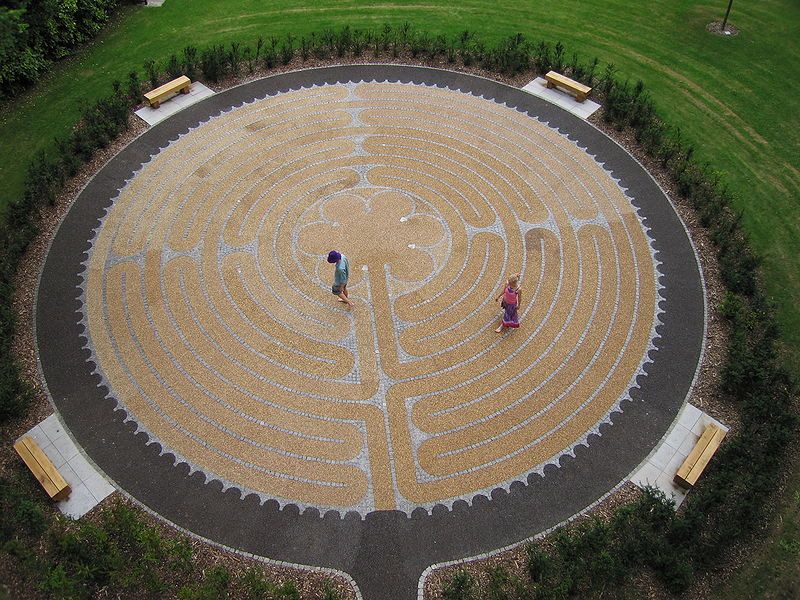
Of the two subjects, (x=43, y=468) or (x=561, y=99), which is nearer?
(x=43, y=468)

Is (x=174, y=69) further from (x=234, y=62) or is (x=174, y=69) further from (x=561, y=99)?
(x=561, y=99)

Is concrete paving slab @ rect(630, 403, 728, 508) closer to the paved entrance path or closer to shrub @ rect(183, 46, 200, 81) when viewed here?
the paved entrance path

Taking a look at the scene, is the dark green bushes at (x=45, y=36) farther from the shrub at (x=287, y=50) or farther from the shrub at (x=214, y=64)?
the shrub at (x=287, y=50)

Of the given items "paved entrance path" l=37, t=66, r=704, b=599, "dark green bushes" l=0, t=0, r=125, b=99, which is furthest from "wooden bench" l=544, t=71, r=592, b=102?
"dark green bushes" l=0, t=0, r=125, b=99

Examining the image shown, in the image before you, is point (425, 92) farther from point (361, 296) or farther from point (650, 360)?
point (650, 360)

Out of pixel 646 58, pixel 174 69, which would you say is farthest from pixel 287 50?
pixel 646 58

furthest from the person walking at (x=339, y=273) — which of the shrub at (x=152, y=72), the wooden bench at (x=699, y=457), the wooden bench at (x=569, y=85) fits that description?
the wooden bench at (x=569, y=85)

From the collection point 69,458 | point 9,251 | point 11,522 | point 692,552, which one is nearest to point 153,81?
point 9,251
